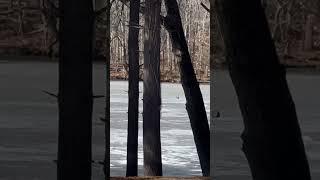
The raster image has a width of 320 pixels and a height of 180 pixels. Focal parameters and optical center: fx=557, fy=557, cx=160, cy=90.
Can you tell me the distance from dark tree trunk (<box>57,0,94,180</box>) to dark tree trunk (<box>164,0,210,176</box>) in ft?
7.13

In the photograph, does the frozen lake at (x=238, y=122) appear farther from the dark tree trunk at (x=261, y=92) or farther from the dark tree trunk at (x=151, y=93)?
the dark tree trunk at (x=151, y=93)

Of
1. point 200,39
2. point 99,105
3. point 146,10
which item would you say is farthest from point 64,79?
point 200,39

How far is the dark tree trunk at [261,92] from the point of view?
7.16ft

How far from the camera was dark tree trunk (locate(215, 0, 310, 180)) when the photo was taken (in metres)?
2.18

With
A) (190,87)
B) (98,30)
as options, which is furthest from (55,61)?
(190,87)

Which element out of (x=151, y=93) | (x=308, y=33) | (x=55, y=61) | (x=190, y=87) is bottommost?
(x=151, y=93)

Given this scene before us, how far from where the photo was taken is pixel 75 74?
2502 mm

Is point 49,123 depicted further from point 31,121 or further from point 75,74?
point 75,74

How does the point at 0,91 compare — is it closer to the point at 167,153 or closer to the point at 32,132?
the point at 32,132

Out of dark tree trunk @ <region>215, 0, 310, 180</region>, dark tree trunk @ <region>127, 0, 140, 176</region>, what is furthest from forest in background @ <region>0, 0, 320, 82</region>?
dark tree trunk @ <region>127, 0, 140, 176</region>

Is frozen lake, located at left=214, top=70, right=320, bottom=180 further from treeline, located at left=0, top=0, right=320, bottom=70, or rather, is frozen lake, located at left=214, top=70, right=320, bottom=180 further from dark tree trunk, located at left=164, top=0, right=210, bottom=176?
dark tree trunk, located at left=164, top=0, right=210, bottom=176

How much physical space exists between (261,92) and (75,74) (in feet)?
2.74

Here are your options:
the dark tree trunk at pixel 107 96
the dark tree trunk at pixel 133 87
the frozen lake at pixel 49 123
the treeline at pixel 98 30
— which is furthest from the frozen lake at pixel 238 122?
the dark tree trunk at pixel 133 87

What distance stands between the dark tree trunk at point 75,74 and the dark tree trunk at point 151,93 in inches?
108
